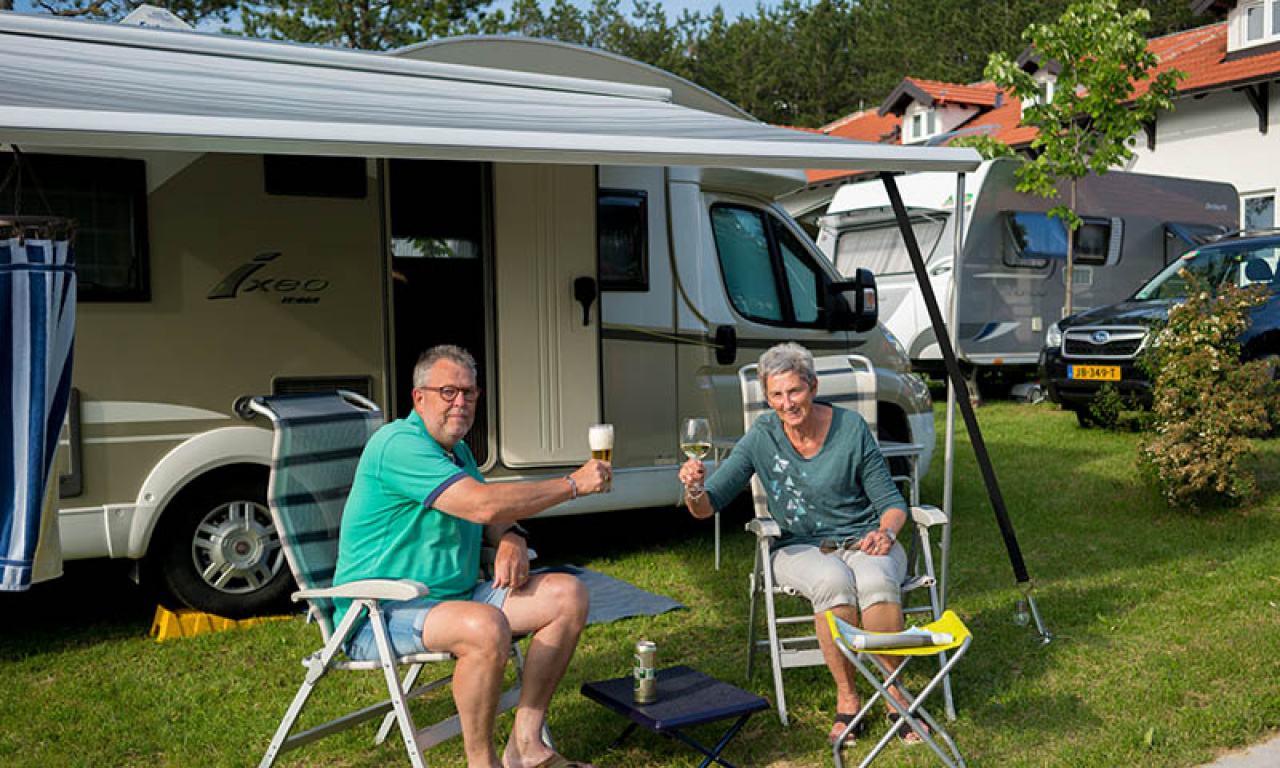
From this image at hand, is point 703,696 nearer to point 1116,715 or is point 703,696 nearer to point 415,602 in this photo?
point 415,602

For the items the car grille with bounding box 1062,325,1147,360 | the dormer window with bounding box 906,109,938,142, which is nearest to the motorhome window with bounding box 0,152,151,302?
the car grille with bounding box 1062,325,1147,360

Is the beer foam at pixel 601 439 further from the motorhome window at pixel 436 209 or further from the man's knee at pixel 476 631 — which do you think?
the motorhome window at pixel 436 209

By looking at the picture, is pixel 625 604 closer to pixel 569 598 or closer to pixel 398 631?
pixel 569 598

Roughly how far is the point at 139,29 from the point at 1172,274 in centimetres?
858

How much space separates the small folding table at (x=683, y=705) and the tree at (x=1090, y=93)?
30.9 ft

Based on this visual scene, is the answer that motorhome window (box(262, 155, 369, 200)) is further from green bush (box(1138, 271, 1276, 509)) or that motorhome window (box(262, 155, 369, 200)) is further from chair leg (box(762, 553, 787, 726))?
green bush (box(1138, 271, 1276, 509))

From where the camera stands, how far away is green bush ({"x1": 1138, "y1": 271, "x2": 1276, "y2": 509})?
6098 mm

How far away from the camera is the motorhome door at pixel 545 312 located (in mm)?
5160

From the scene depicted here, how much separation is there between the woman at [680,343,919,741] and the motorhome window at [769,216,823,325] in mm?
2277

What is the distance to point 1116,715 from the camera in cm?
356

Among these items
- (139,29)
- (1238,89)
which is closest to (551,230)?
(139,29)

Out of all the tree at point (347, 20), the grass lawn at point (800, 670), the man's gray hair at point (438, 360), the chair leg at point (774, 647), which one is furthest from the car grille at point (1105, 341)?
the tree at point (347, 20)

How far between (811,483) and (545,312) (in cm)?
186

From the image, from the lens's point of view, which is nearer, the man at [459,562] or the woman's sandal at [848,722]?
the man at [459,562]
